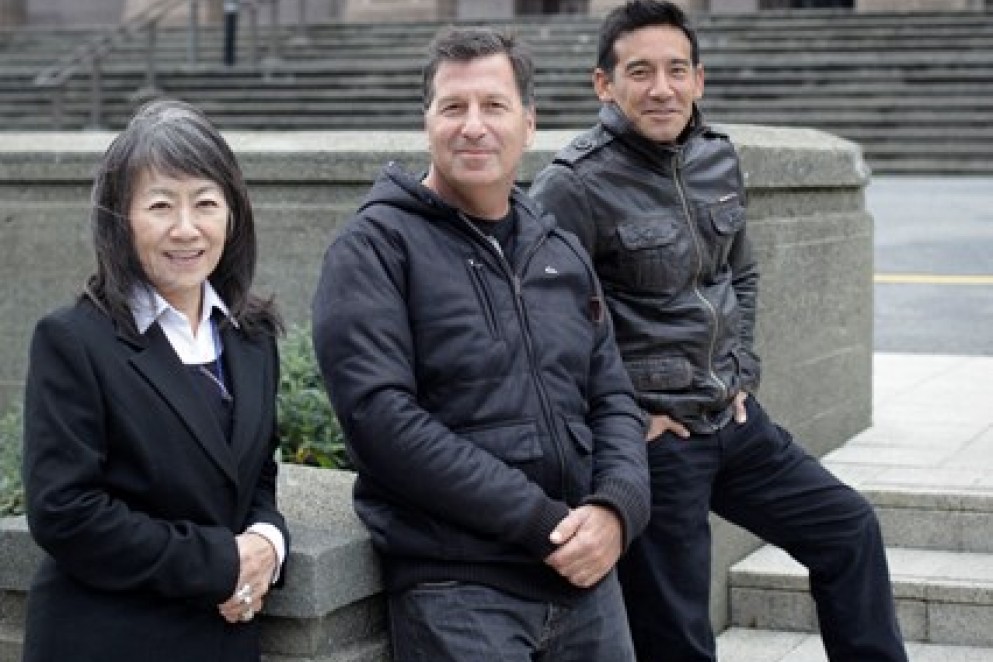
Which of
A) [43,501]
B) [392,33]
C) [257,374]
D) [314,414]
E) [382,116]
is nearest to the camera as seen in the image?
[43,501]

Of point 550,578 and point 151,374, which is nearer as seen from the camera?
point 151,374

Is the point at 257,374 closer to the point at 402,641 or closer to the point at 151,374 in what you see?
the point at 151,374

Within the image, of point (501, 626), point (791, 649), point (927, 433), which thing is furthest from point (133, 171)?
point (927, 433)

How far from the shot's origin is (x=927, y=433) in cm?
765

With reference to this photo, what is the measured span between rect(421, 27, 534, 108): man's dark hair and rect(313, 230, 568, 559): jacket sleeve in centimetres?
35

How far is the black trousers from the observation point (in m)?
4.49

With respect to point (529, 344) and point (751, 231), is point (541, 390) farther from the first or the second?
point (751, 231)

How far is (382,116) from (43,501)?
23.6 metres

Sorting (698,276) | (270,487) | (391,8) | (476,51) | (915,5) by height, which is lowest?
(391,8)

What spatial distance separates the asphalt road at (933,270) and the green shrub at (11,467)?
232 inches

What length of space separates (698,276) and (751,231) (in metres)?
2.01

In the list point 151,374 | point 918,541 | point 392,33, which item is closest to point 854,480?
point 918,541

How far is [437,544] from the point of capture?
357cm

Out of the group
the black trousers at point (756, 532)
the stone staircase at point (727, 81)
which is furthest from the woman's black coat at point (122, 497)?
the stone staircase at point (727, 81)
